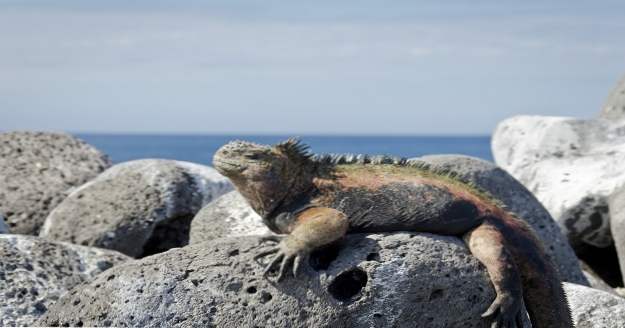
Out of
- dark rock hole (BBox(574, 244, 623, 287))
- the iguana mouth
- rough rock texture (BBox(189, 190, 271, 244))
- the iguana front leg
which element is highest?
the iguana mouth

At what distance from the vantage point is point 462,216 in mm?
6883

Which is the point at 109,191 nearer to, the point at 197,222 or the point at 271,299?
the point at 197,222

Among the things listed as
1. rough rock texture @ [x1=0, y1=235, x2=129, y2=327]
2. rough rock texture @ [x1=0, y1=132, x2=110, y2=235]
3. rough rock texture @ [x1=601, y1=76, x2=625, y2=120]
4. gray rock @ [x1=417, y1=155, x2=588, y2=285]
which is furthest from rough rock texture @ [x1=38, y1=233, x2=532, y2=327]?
rough rock texture @ [x1=601, y1=76, x2=625, y2=120]

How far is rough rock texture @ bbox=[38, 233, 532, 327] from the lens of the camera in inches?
253

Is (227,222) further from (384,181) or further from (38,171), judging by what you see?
(38,171)

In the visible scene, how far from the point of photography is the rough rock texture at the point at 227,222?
9.76 meters

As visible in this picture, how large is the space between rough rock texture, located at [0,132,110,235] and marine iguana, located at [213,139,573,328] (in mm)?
6718

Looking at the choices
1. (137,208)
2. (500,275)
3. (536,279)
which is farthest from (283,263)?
(137,208)

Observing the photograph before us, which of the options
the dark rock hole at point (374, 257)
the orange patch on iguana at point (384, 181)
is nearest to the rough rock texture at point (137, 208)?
the orange patch on iguana at point (384, 181)

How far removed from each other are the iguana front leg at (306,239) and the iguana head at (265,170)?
326 millimetres

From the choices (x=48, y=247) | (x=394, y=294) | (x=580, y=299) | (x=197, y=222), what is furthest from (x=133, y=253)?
(x=394, y=294)

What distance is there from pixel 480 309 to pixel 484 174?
451 centimetres

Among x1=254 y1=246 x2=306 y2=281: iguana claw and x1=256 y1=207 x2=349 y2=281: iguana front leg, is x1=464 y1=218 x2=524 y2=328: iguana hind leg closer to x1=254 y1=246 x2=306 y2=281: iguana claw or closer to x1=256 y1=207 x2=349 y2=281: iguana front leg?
x1=256 y1=207 x2=349 y2=281: iguana front leg

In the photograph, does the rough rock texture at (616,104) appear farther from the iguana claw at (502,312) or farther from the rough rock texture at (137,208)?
the iguana claw at (502,312)
